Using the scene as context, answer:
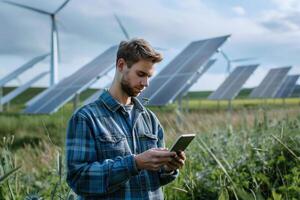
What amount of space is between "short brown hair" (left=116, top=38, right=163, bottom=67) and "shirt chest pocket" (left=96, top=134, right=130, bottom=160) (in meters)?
0.29

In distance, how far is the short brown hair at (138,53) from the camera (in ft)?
6.49

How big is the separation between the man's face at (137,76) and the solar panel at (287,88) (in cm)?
2699

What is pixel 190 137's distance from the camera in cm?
176

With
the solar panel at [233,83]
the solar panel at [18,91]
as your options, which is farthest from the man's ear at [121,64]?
the solar panel at [18,91]

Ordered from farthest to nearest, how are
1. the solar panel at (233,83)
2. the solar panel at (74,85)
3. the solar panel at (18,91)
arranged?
the solar panel at (18,91) → the solar panel at (233,83) → the solar panel at (74,85)

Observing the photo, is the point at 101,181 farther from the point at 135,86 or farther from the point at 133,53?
the point at 133,53

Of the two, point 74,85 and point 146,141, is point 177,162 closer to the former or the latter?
point 146,141

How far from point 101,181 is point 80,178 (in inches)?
3.1

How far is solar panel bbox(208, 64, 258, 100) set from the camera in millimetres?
19694

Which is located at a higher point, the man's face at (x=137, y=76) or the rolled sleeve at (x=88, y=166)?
the man's face at (x=137, y=76)

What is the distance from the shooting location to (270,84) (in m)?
28.2

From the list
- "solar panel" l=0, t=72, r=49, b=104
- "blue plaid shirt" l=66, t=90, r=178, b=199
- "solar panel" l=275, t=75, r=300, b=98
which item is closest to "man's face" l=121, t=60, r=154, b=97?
"blue plaid shirt" l=66, t=90, r=178, b=199

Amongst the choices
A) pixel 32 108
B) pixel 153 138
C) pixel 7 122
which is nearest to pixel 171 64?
pixel 32 108

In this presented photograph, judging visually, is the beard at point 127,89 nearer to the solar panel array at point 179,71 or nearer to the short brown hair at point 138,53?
the short brown hair at point 138,53
